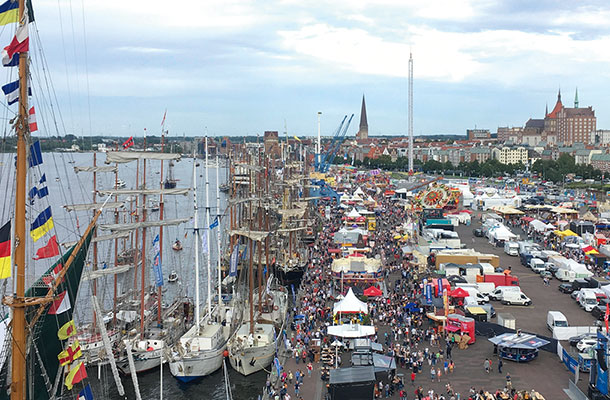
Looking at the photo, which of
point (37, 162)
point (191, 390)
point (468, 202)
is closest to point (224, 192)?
point (468, 202)

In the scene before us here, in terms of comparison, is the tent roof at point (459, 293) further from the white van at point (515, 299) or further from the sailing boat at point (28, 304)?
the sailing boat at point (28, 304)

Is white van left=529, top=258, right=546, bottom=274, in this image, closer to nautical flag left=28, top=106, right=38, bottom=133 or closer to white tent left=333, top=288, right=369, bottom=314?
white tent left=333, top=288, right=369, bottom=314

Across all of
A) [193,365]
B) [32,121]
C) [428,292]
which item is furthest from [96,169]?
[32,121]

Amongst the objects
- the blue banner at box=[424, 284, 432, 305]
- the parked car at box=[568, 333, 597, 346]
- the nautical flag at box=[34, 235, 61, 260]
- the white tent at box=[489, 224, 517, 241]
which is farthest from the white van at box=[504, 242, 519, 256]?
the nautical flag at box=[34, 235, 61, 260]

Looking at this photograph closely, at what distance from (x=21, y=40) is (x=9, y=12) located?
0.43 metres

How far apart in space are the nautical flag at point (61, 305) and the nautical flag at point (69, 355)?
96cm

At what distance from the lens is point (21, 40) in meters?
9.04

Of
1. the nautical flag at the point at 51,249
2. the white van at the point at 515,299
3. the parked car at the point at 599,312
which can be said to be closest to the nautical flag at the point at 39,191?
the nautical flag at the point at 51,249

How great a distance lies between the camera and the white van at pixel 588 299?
28827 mm

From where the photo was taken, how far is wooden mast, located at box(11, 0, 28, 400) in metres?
8.92

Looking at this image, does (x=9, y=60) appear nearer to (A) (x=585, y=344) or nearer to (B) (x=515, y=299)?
(A) (x=585, y=344)

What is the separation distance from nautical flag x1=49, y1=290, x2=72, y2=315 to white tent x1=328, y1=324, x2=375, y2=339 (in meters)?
13.6

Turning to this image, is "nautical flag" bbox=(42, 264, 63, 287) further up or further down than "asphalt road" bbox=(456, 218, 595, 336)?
further up

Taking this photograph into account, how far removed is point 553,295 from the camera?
32250 millimetres
